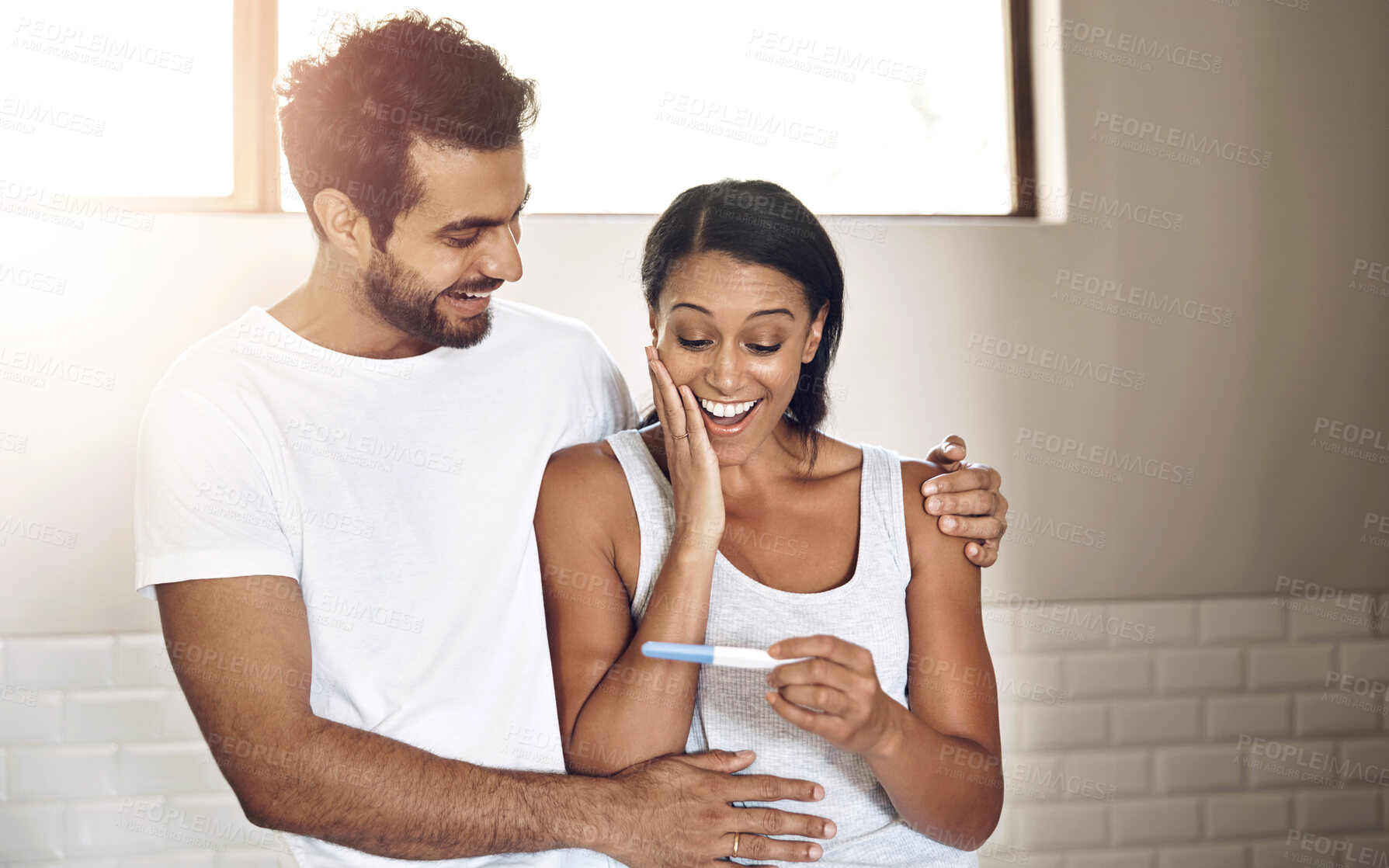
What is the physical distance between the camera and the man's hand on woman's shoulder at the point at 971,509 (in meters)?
1.21

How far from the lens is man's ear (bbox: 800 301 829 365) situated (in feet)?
3.98

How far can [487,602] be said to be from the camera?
3.91ft

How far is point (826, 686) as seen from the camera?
941 millimetres

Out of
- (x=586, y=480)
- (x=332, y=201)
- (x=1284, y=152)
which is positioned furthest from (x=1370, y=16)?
(x=332, y=201)

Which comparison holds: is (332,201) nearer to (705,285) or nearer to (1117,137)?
(705,285)

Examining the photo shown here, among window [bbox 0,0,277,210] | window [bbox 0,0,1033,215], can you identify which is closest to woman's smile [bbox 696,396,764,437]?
window [bbox 0,0,1033,215]

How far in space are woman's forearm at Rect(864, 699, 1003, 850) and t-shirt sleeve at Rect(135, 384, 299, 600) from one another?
0.67 metres

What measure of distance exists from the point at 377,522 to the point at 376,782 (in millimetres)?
286

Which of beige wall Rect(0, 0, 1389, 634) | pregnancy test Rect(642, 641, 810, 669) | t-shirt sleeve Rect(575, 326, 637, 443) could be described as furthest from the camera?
beige wall Rect(0, 0, 1389, 634)

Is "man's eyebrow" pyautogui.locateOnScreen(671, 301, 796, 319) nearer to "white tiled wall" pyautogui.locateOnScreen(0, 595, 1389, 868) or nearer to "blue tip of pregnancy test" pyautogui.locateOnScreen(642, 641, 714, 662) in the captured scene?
"blue tip of pregnancy test" pyautogui.locateOnScreen(642, 641, 714, 662)

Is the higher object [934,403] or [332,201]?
[332,201]

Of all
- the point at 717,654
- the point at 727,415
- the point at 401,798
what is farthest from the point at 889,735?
the point at 401,798

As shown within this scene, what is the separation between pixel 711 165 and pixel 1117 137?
72cm

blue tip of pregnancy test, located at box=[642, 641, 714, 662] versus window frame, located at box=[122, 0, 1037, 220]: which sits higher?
window frame, located at box=[122, 0, 1037, 220]
